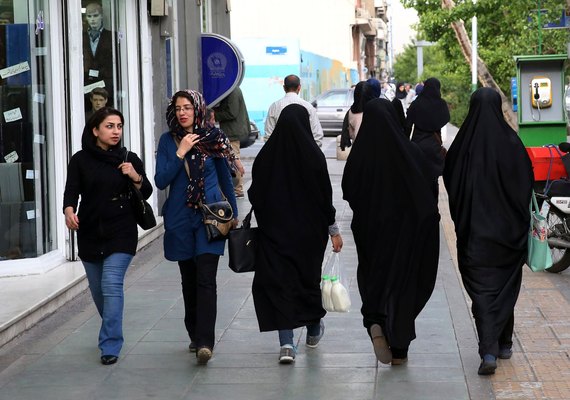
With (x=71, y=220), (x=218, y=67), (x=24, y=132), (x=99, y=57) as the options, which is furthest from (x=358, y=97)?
(x=71, y=220)

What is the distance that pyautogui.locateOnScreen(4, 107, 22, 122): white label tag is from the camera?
9.73 meters

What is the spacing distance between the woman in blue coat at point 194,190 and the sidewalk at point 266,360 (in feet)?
1.33

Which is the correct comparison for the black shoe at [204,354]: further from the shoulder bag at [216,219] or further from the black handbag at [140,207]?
the black handbag at [140,207]

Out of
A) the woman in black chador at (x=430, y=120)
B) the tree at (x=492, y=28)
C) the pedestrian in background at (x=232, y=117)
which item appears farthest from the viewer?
the tree at (x=492, y=28)

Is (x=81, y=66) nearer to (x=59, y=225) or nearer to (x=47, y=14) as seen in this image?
(x=47, y=14)

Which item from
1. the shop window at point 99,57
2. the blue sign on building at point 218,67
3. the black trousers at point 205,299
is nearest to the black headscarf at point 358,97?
the blue sign on building at point 218,67

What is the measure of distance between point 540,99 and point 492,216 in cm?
1400

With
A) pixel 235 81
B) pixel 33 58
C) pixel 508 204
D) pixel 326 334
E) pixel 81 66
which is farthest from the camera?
pixel 235 81

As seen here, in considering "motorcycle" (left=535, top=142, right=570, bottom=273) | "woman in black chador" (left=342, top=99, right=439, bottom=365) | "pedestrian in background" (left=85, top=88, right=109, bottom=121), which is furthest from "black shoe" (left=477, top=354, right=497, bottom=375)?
"pedestrian in background" (left=85, top=88, right=109, bottom=121)

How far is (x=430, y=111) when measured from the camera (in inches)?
527

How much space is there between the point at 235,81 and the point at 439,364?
8105 mm

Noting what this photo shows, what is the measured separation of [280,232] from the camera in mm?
7059

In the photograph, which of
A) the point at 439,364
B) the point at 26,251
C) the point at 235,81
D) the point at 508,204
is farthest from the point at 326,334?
the point at 235,81

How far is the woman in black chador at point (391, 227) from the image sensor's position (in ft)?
22.7
